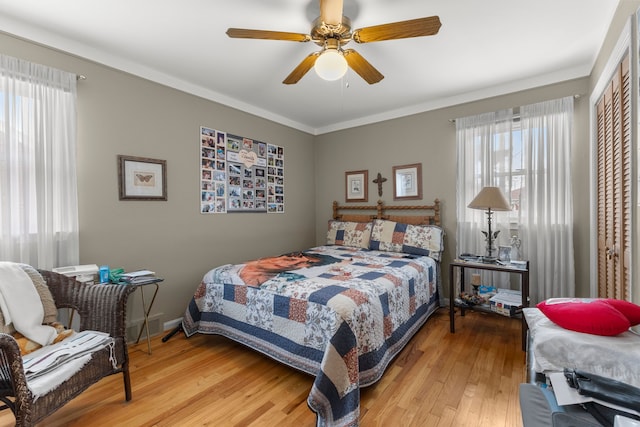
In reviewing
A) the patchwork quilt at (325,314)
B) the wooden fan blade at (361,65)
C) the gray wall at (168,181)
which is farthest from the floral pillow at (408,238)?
the wooden fan blade at (361,65)

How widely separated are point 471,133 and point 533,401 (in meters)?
2.90

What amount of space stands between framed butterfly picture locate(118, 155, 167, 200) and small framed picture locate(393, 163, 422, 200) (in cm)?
270

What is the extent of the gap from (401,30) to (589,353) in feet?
5.77

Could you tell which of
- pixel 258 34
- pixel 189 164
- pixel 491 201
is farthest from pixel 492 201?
pixel 189 164

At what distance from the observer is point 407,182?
376cm

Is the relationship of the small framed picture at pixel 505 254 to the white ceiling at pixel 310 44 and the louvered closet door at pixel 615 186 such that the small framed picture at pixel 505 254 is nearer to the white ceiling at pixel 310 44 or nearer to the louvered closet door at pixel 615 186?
the louvered closet door at pixel 615 186

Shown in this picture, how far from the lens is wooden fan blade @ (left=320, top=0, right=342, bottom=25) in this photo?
62.6 inches

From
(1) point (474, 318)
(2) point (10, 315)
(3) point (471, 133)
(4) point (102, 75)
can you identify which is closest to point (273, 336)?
(2) point (10, 315)

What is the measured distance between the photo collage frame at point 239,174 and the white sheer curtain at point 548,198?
112 inches

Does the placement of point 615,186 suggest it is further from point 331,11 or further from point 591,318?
point 331,11

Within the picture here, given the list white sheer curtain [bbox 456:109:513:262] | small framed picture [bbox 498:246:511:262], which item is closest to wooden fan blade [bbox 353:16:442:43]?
white sheer curtain [bbox 456:109:513:262]

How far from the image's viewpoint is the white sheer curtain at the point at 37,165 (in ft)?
6.47

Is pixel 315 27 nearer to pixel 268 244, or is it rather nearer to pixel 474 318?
pixel 268 244

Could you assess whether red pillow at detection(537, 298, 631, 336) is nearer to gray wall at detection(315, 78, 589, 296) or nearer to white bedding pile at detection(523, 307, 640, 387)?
white bedding pile at detection(523, 307, 640, 387)
